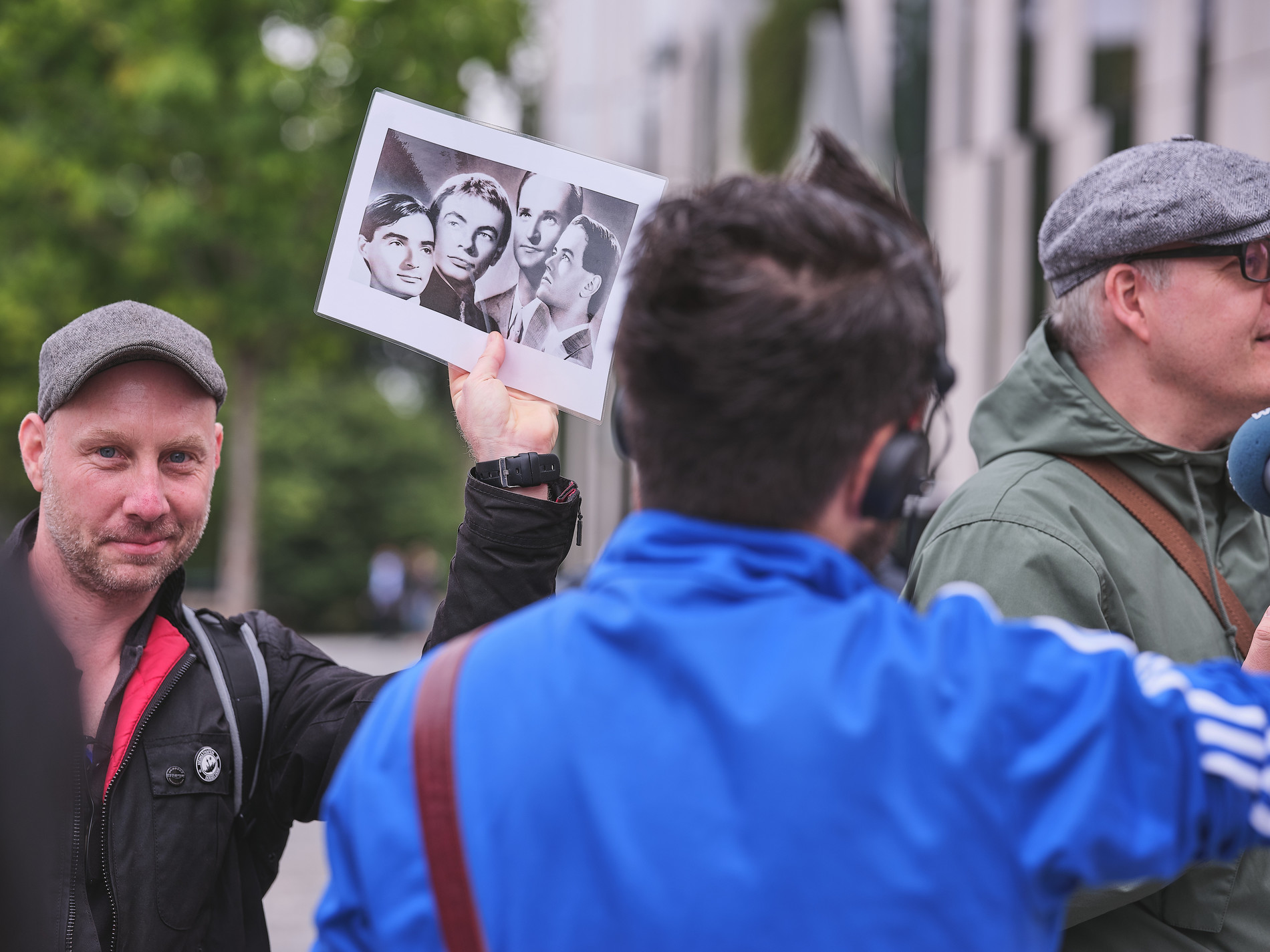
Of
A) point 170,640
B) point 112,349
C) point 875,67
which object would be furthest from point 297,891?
point 875,67

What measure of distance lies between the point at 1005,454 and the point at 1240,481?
1.91 feet

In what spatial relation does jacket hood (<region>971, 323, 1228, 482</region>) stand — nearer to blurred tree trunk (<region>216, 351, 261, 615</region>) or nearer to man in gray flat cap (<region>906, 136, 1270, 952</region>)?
man in gray flat cap (<region>906, 136, 1270, 952</region>)

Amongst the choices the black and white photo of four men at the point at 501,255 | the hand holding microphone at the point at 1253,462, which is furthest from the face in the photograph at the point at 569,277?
the hand holding microphone at the point at 1253,462

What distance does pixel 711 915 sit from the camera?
3.94ft

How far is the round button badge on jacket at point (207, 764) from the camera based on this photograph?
2.29m

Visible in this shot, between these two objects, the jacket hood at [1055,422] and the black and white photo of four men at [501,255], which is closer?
the black and white photo of four men at [501,255]

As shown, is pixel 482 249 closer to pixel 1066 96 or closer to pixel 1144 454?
pixel 1144 454

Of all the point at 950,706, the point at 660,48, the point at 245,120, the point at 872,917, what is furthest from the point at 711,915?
the point at 660,48

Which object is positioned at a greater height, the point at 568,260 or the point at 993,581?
the point at 568,260

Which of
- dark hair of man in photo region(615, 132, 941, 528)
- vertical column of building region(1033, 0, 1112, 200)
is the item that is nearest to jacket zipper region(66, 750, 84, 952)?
dark hair of man in photo region(615, 132, 941, 528)

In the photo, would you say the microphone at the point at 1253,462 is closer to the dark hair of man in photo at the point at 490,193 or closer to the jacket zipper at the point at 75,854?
the dark hair of man in photo at the point at 490,193

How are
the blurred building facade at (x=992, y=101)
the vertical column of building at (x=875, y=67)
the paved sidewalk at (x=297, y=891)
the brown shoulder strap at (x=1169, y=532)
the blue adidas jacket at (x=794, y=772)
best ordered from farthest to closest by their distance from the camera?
the vertical column of building at (x=875, y=67) < the blurred building facade at (x=992, y=101) < the paved sidewalk at (x=297, y=891) < the brown shoulder strap at (x=1169, y=532) < the blue adidas jacket at (x=794, y=772)

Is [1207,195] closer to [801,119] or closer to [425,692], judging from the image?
[425,692]

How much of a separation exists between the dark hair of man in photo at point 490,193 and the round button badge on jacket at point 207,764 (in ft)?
3.18
